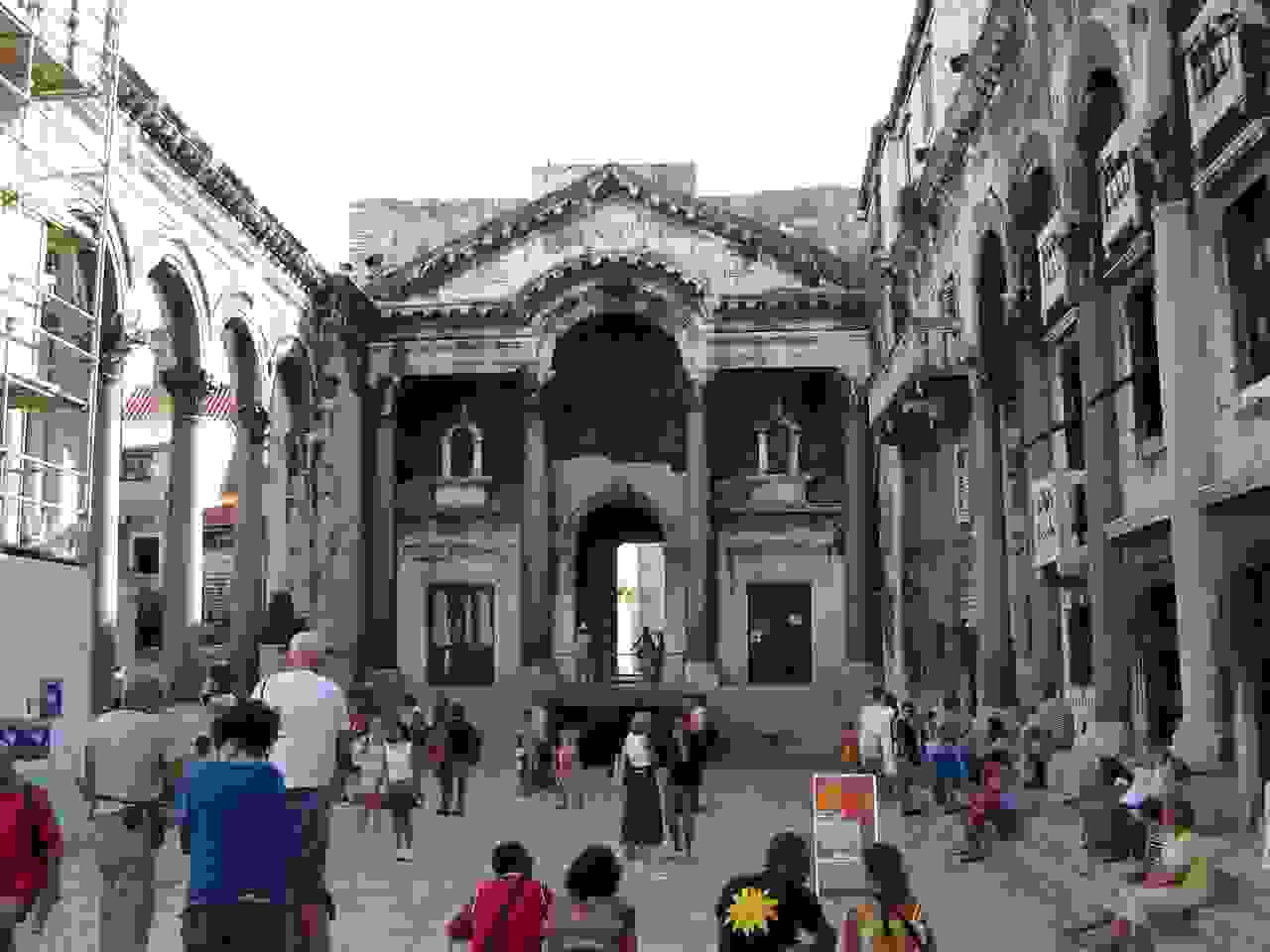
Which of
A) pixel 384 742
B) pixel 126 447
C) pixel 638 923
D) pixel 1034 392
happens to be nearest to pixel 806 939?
pixel 638 923

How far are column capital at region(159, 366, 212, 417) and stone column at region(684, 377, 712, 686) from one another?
11.9 m

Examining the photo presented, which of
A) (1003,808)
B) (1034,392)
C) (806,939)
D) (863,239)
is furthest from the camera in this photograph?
(863,239)

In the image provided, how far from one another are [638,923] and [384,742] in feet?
17.9

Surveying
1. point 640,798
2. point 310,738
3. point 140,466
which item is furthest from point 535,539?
Answer: point 310,738

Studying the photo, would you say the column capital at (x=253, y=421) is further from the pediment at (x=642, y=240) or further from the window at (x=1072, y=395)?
the window at (x=1072, y=395)

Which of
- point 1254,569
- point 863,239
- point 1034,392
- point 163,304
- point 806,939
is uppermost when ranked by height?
point 863,239

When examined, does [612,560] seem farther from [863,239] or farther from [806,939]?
[806,939]

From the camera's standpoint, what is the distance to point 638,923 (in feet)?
34.1

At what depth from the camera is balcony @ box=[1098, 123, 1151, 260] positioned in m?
13.1

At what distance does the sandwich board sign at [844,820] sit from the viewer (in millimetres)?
9984

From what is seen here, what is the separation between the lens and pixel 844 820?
Answer: 10.0 meters

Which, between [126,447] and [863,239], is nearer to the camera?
[863,239]

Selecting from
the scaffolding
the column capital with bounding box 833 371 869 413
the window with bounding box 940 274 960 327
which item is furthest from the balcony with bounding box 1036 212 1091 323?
the column capital with bounding box 833 371 869 413

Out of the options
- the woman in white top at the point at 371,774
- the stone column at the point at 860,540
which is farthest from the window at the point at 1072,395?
the stone column at the point at 860,540
